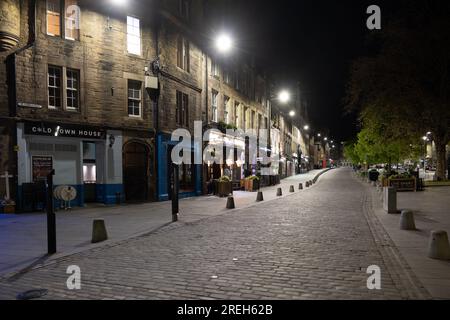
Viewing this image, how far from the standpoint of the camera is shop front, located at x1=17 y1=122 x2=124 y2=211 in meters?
16.3

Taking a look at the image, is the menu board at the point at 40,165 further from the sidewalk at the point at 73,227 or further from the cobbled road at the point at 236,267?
the cobbled road at the point at 236,267

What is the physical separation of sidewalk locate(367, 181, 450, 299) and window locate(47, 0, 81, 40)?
1561 centimetres

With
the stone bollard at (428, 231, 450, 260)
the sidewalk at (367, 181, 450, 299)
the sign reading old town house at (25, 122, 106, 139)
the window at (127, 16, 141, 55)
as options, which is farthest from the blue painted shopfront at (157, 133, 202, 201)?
the stone bollard at (428, 231, 450, 260)

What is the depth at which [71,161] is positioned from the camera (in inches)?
716

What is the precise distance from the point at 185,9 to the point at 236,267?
21283 mm

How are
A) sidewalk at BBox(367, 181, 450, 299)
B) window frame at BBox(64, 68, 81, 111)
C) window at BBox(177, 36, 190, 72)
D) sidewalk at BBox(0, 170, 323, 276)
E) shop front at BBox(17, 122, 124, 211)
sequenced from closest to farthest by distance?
1. sidewalk at BBox(367, 181, 450, 299)
2. sidewalk at BBox(0, 170, 323, 276)
3. shop front at BBox(17, 122, 124, 211)
4. window frame at BBox(64, 68, 81, 111)
5. window at BBox(177, 36, 190, 72)

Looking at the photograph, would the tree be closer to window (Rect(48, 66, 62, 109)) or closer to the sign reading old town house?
the sign reading old town house

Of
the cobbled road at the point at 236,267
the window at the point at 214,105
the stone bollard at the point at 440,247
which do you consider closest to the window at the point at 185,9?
the window at the point at 214,105

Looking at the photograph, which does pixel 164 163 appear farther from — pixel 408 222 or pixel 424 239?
pixel 424 239

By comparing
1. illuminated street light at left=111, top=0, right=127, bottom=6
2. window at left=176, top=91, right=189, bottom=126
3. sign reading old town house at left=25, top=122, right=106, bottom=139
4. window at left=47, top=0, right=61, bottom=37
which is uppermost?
illuminated street light at left=111, top=0, right=127, bottom=6

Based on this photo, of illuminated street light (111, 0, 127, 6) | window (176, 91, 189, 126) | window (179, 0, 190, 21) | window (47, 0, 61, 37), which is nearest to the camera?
window (47, 0, 61, 37)

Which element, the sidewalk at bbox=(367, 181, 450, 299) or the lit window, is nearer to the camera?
the sidewalk at bbox=(367, 181, 450, 299)

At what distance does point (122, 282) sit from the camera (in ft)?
21.2
